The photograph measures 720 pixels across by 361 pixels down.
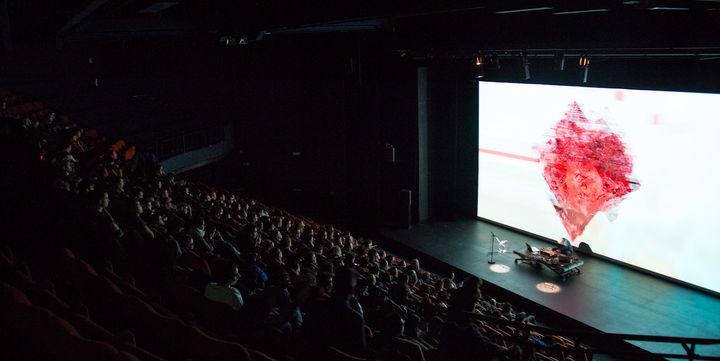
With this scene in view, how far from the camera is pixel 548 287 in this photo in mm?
9359

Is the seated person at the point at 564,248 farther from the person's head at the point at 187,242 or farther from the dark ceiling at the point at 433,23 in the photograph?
the person's head at the point at 187,242

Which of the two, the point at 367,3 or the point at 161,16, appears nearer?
the point at 367,3

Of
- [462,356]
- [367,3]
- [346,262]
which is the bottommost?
[346,262]

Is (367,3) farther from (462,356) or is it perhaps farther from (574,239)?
(574,239)

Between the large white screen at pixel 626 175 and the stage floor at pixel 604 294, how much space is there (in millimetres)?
349

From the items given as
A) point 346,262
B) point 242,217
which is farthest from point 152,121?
point 346,262

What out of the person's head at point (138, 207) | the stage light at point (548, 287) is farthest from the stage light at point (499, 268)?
the person's head at point (138, 207)

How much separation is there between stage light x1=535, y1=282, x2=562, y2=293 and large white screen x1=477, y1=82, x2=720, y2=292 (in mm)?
1449

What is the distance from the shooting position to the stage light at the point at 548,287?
30.3 ft

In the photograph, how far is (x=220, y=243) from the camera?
6242 mm

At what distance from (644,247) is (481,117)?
3.90 m

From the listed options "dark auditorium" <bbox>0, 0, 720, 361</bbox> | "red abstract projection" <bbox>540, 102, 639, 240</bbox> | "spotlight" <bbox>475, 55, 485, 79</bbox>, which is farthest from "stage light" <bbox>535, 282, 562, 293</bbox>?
"spotlight" <bbox>475, 55, 485, 79</bbox>

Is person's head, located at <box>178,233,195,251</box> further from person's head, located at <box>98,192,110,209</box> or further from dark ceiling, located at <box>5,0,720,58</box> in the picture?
dark ceiling, located at <box>5,0,720,58</box>

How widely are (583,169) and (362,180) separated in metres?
4.87
